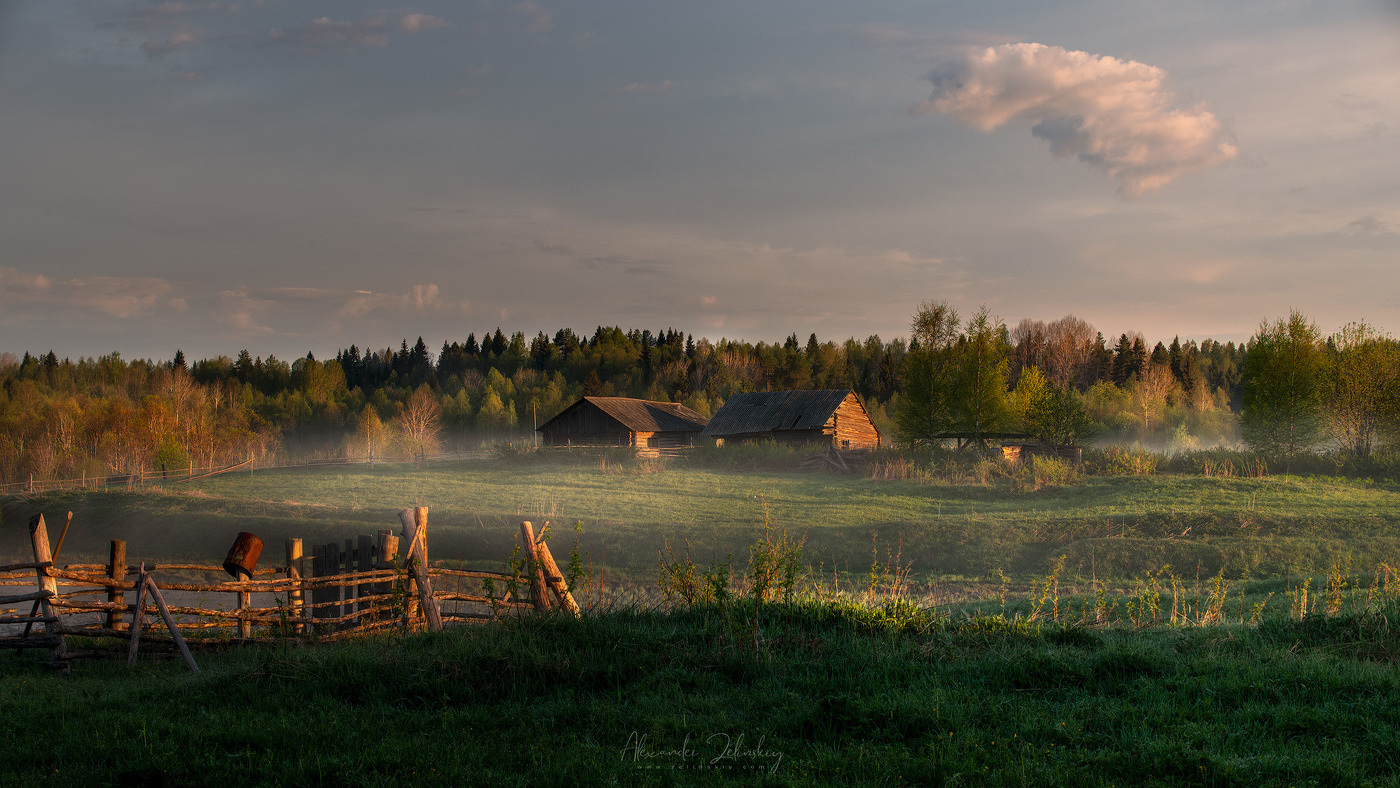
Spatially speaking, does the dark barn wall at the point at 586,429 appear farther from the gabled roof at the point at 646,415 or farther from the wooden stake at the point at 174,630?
the wooden stake at the point at 174,630

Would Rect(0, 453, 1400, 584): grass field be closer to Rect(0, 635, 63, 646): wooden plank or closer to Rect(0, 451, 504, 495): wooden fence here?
Rect(0, 635, 63, 646): wooden plank

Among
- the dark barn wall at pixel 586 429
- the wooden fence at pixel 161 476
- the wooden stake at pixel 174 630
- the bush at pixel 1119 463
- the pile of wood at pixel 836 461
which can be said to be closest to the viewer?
the wooden stake at pixel 174 630

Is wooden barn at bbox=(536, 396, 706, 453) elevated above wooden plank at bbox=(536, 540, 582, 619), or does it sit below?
above

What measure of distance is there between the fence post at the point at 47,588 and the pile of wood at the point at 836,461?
31605 mm

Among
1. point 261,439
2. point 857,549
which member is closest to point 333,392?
point 261,439

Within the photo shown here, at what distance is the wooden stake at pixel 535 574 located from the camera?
862 cm

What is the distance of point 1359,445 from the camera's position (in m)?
33.4

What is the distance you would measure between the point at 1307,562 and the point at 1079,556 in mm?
4067

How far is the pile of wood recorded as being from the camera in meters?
38.2

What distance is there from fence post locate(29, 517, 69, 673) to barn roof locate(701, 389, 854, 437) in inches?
1595

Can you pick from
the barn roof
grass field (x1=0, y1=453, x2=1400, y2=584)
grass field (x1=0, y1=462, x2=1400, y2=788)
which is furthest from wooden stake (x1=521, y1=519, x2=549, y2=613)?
the barn roof

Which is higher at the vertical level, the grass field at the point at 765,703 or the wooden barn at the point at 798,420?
the wooden barn at the point at 798,420

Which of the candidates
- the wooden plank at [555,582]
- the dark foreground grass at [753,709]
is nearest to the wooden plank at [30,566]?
the dark foreground grass at [753,709]

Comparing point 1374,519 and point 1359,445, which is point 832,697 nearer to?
point 1374,519
